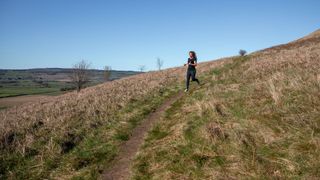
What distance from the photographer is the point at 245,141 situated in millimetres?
6973

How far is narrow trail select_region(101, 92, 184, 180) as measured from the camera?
7.18 meters

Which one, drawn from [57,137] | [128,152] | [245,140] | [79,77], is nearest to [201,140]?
[245,140]

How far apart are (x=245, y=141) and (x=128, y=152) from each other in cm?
326

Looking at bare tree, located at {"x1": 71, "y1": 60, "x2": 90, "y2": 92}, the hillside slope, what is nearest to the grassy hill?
the hillside slope

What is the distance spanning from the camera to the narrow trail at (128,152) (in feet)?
23.6

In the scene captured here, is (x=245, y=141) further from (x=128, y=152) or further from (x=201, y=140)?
(x=128, y=152)

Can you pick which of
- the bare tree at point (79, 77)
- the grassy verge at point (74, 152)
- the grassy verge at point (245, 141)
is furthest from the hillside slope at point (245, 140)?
the bare tree at point (79, 77)

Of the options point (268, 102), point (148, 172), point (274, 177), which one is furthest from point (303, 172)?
point (268, 102)

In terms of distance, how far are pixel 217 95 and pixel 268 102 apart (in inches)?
127

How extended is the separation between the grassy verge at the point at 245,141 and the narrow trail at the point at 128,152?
265 mm

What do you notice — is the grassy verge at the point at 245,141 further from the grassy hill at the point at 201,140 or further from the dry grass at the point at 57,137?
the dry grass at the point at 57,137

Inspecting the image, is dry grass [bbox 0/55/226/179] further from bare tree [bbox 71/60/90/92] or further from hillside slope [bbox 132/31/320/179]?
bare tree [bbox 71/60/90/92]

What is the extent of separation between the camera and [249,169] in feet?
19.4

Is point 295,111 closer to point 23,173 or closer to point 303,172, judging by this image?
point 303,172
